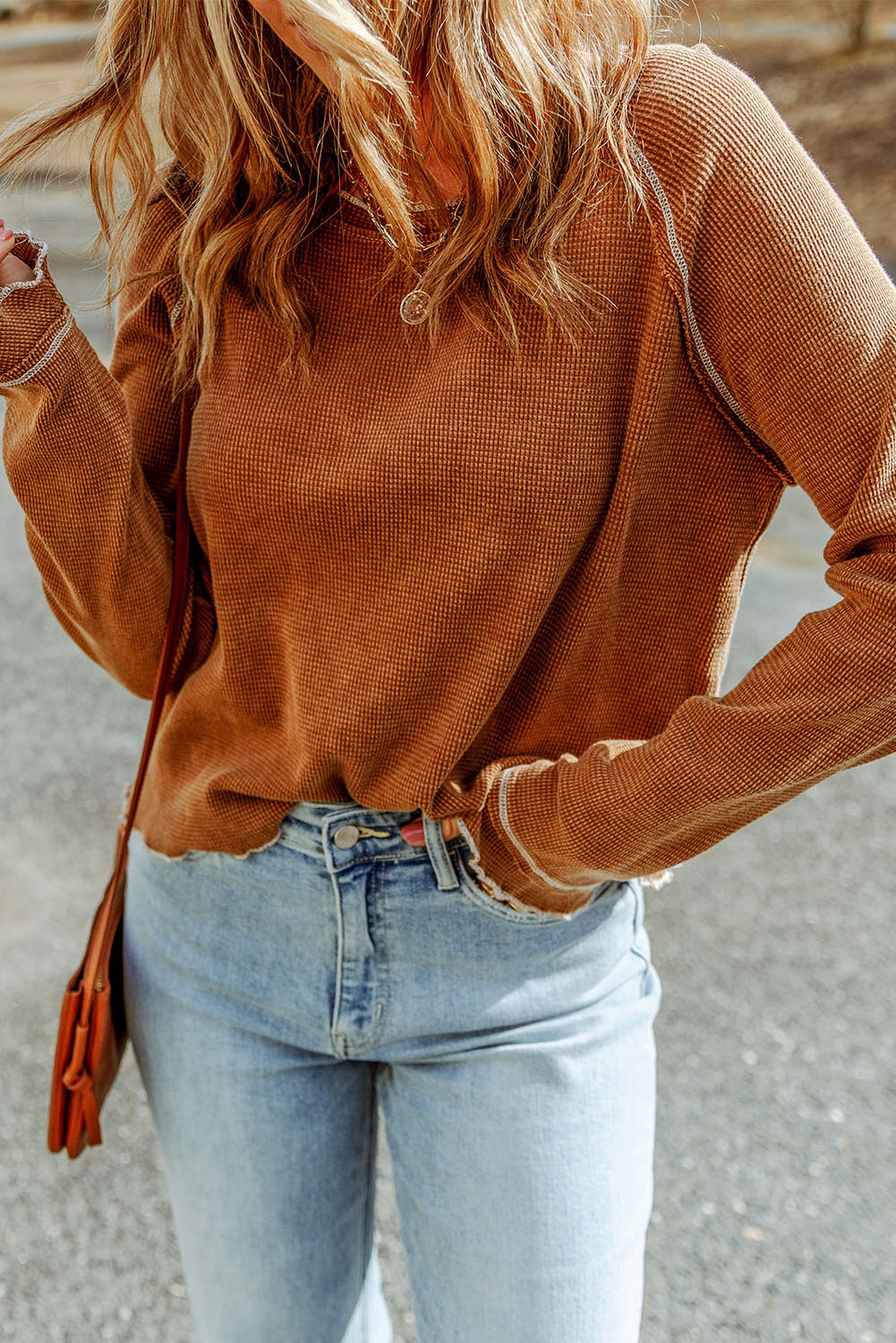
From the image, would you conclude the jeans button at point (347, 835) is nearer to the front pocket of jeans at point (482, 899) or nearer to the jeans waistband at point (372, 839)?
the jeans waistband at point (372, 839)

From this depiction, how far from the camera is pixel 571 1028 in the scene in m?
1.49

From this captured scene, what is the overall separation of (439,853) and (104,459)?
1.94 ft

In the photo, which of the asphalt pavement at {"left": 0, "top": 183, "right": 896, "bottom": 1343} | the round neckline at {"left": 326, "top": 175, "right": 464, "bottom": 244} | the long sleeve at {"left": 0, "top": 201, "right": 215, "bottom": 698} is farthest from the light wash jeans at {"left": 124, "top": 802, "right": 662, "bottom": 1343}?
the round neckline at {"left": 326, "top": 175, "right": 464, "bottom": 244}

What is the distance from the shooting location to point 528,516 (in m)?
1.33

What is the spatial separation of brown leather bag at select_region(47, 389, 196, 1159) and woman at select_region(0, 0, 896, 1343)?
3 centimetres

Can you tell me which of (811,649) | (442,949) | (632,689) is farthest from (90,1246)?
(811,649)

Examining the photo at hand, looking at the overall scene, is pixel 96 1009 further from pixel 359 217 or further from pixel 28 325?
pixel 359 217

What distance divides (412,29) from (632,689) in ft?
2.46

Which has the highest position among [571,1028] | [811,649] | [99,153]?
[99,153]

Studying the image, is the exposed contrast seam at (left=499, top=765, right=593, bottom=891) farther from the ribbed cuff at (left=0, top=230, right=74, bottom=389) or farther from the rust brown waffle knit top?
the ribbed cuff at (left=0, top=230, right=74, bottom=389)

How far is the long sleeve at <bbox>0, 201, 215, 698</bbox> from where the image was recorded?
1410mm

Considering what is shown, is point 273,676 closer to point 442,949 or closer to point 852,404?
point 442,949

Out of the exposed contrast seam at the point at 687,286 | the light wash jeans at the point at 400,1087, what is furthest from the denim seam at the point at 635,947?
the exposed contrast seam at the point at 687,286

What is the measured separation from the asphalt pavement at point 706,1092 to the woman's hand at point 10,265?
21 centimetres
